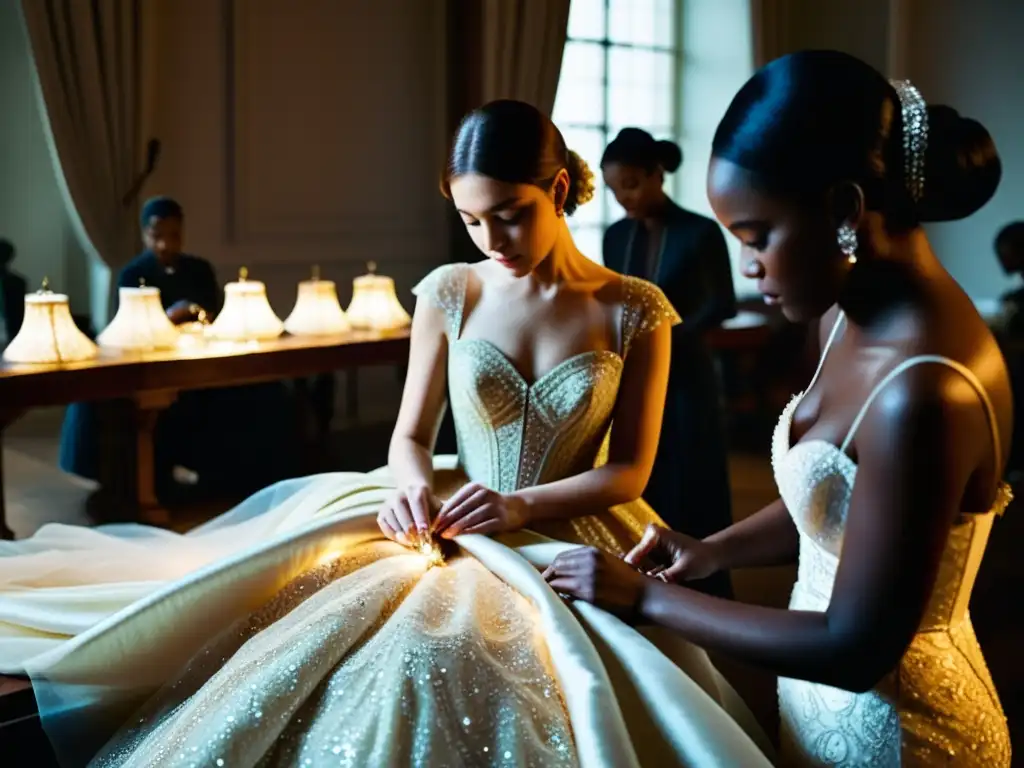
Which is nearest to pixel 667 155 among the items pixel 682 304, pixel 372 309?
pixel 682 304

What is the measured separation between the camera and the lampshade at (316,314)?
3820mm

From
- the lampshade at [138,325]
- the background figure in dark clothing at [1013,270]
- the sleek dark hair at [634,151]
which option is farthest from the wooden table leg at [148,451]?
the background figure in dark clothing at [1013,270]

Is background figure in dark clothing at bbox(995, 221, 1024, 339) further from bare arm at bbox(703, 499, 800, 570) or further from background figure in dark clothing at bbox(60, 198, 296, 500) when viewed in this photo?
bare arm at bbox(703, 499, 800, 570)

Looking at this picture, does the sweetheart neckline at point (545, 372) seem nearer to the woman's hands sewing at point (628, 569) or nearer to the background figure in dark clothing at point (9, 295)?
the woman's hands sewing at point (628, 569)

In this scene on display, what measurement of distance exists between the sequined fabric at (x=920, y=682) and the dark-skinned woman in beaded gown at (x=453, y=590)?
0.11 m

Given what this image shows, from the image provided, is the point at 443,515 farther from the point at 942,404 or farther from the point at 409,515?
the point at 942,404

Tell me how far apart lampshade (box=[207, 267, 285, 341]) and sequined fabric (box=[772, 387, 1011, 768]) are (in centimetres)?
265

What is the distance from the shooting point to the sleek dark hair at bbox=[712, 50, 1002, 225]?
1.02 m

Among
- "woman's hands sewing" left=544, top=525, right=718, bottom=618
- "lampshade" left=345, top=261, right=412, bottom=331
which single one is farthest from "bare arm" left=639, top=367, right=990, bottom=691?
"lampshade" left=345, top=261, right=412, bottom=331

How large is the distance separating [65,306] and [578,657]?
7.70 ft

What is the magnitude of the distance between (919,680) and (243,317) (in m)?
2.79

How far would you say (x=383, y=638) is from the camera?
1.29 meters

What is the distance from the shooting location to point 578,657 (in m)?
1.23

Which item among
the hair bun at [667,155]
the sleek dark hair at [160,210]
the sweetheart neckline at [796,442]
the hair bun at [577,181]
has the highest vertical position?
the hair bun at [667,155]
